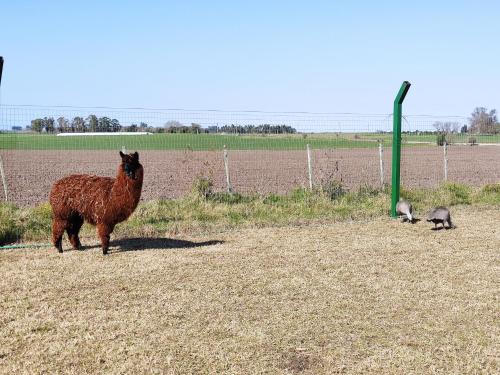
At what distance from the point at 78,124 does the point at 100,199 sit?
4.74 meters

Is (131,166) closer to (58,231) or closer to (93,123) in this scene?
(58,231)

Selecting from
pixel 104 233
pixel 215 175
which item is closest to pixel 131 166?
pixel 104 233

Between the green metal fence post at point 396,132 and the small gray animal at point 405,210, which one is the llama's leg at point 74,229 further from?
the green metal fence post at point 396,132

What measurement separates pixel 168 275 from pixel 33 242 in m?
3.29

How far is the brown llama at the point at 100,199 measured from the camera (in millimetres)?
8062

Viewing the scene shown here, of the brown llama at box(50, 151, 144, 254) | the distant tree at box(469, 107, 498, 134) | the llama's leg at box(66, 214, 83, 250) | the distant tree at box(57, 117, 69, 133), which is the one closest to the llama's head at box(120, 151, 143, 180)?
the brown llama at box(50, 151, 144, 254)

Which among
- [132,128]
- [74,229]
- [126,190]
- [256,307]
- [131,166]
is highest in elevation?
[132,128]

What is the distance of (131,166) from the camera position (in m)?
8.00

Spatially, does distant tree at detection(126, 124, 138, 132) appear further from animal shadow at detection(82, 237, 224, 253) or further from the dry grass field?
the dry grass field

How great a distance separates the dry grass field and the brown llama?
460 mm

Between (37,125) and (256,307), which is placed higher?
(37,125)

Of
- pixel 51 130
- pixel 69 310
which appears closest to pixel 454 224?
pixel 69 310

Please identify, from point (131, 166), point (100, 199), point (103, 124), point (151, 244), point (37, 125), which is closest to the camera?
point (131, 166)

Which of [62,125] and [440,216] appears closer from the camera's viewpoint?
[440,216]
